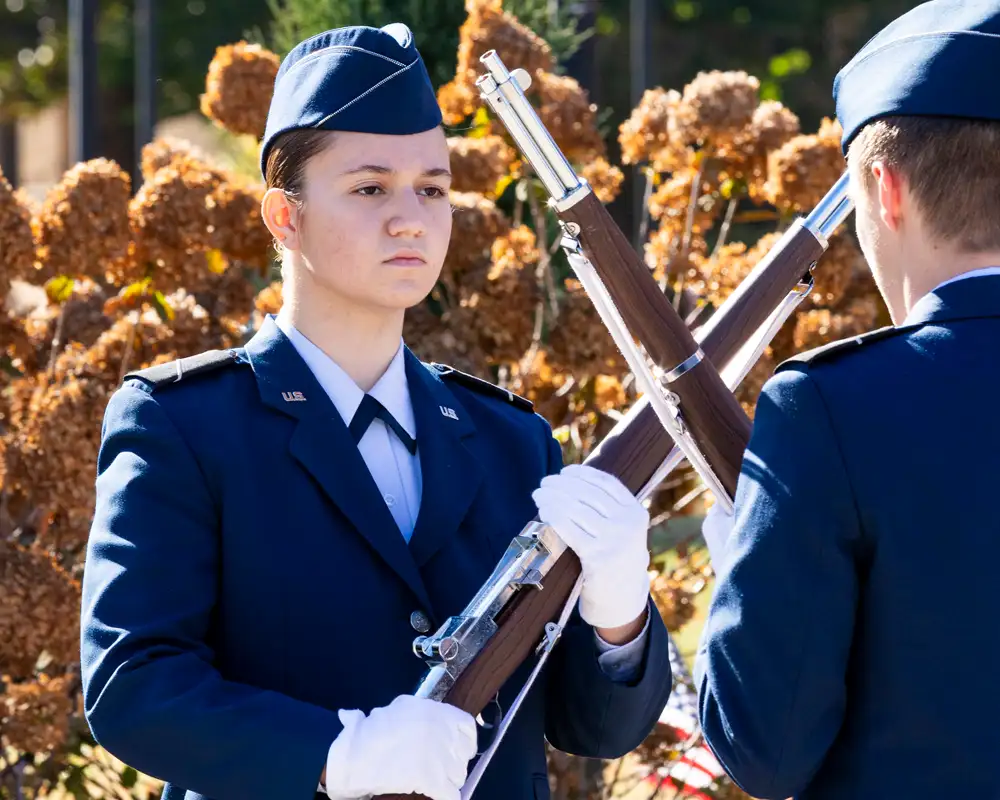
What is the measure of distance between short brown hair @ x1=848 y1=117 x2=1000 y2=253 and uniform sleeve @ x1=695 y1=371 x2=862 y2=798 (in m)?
0.28

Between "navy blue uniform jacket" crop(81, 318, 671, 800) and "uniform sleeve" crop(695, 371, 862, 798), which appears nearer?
"uniform sleeve" crop(695, 371, 862, 798)

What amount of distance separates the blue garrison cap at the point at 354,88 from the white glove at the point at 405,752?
3.00 ft

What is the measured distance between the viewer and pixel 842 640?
195 cm

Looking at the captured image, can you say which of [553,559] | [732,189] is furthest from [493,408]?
[732,189]

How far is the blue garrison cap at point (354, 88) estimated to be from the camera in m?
2.38

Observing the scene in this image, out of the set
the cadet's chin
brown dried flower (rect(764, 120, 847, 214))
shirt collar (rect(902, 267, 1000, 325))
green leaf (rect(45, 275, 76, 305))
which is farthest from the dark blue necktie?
brown dried flower (rect(764, 120, 847, 214))

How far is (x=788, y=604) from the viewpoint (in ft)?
6.35

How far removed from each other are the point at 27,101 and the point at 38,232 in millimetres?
18973

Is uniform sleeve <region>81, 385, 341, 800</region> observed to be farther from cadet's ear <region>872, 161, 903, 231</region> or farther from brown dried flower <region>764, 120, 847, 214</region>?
brown dried flower <region>764, 120, 847, 214</region>

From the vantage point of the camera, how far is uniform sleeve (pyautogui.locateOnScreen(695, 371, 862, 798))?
1936 mm

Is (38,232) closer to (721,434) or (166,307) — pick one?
(166,307)

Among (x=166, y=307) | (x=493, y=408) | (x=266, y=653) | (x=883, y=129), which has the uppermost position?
(x=166, y=307)

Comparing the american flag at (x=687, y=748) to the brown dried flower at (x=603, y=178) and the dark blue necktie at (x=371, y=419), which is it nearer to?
the brown dried flower at (x=603, y=178)

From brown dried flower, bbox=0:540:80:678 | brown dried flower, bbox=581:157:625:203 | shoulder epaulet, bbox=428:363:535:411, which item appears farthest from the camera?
brown dried flower, bbox=581:157:625:203
